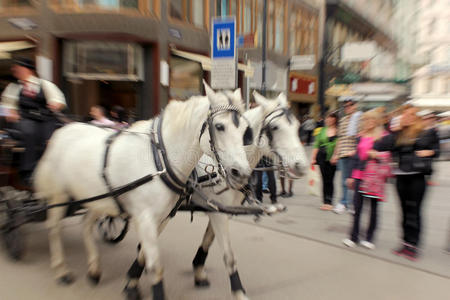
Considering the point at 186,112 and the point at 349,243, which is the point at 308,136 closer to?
the point at 349,243

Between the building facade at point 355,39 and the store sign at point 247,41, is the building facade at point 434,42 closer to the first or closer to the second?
the building facade at point 355,39

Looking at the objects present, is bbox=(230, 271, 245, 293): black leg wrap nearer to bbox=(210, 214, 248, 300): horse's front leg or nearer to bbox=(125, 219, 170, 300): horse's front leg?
bbox=(210, 214, 248, 300): horse's front leg

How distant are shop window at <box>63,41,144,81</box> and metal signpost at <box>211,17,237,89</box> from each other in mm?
7197

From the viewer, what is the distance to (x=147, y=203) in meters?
2.78

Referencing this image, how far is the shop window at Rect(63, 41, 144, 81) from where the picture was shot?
39.9 ft

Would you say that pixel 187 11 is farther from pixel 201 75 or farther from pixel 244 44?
pixel 244 44

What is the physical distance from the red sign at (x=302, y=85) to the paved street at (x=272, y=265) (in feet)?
56.2

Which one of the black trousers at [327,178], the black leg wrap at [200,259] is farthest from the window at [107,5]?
the black leg wrap at [200,259]

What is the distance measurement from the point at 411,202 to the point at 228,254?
252 centimetres

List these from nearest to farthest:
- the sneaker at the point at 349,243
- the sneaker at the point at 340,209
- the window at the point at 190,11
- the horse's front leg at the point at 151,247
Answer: the horse's front leg at the point at 151,247 < the sneaker at the point at 349,243 < the sneaker at the point at 340,209 < the window at the point at 190,11

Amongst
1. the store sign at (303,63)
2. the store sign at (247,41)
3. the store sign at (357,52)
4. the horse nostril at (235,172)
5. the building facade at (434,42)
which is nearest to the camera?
the horse nostril at (235,172)

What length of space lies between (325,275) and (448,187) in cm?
730

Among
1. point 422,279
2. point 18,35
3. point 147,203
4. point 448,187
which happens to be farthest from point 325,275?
point 18,35

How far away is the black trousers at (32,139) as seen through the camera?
3850 millimetres
